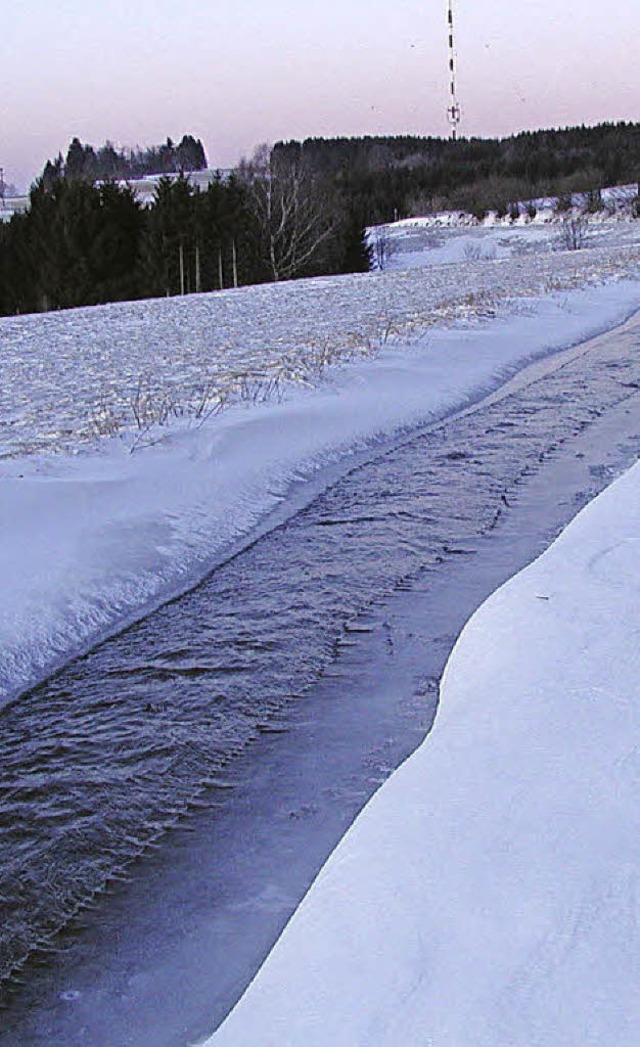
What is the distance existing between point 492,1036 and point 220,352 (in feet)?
49.6

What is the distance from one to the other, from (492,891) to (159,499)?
543 centimetres

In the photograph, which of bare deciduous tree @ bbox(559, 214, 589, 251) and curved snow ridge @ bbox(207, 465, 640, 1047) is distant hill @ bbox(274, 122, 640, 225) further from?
curved snow ridge @ bbox(207, 465, 640, 1047)

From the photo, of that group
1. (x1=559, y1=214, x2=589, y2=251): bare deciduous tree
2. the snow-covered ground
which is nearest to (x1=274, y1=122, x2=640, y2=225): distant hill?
(x1=559, y1=214, x2=589, y2=251): bare deciduous tree

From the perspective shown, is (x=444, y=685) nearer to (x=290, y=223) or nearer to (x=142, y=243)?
(x=142, y=243)

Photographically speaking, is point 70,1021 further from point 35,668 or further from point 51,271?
point 51,271

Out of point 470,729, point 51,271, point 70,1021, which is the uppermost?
point 51,271

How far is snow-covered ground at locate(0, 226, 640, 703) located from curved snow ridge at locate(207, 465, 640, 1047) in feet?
8.00

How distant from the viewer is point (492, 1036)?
228cm

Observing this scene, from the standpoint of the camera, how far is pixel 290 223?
168 feet

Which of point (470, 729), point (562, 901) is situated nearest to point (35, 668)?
point (470, 729)

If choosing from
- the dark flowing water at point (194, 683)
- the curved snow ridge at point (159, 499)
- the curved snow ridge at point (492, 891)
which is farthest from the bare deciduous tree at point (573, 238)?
the curved snow ridge at point (492, 891)

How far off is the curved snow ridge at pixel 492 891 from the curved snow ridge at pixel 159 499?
239cm

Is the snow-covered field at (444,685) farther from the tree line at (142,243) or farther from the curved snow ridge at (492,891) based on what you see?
the tree line at (142,243)

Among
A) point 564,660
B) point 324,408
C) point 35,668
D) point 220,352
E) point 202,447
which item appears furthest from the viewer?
point 220,352
